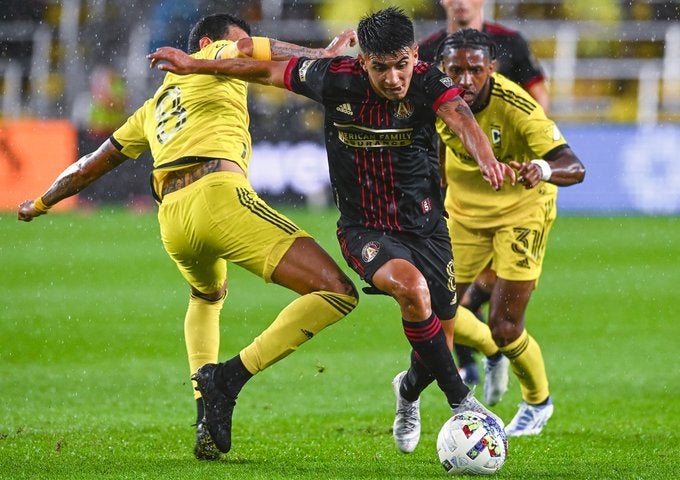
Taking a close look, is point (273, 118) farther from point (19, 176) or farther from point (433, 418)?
point (433, 418)

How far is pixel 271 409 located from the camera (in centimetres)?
776

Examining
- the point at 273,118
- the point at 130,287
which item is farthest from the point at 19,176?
the point at 130,287

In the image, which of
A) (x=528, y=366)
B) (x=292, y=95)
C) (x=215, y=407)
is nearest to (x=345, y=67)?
(x=215, y=407)

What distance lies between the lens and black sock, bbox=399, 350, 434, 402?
6207mm

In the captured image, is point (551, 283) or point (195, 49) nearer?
point (195, 49)

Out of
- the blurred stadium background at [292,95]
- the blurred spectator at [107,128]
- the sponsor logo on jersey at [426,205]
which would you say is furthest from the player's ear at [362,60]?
the blurred spectator at [107,128]

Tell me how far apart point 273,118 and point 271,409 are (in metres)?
12.1

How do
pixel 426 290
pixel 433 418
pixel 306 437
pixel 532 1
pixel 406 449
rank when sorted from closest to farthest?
pixel 426 290 → pixel 406 449 → pixel 306 437 → pixel 433 418 → pixel 532 1

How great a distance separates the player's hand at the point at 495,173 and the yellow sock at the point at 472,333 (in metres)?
1.89

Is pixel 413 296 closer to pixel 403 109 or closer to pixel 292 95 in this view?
pixel 403 109

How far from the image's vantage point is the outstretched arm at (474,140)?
533cm

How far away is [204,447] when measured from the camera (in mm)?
5906

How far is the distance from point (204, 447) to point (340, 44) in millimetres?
2187

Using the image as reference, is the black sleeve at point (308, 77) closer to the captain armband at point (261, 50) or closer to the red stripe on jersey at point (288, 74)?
the red stripe on jersey at point (288, 74)
